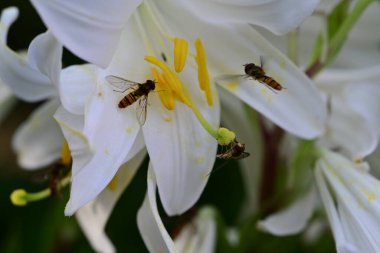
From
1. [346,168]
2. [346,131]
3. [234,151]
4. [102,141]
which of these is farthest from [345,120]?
[102,141]

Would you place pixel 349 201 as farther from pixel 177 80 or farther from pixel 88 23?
pixel 88 23

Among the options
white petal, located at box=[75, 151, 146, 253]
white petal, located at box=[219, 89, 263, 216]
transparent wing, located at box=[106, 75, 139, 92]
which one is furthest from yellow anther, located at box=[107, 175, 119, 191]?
white petal, located at box=[219, 89, 263, 216]

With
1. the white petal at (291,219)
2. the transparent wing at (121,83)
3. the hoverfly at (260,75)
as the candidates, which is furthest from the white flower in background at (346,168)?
the transparent wing at (121,83)

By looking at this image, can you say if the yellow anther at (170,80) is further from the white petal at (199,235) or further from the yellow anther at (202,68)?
the white petal at (199,235)

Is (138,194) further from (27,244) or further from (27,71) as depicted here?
(27,71)

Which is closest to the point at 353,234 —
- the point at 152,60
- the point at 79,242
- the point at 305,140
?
the point at 305,140
